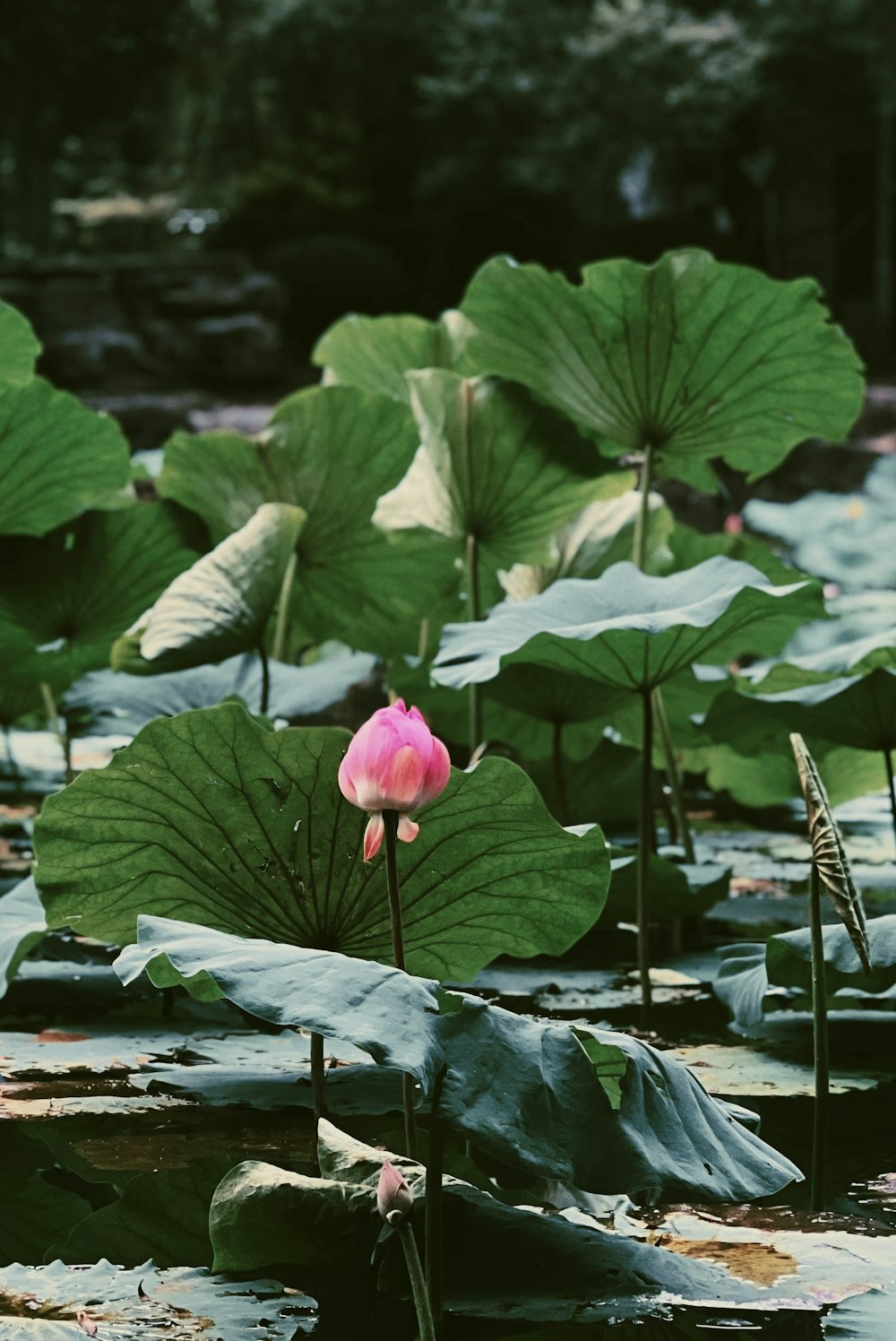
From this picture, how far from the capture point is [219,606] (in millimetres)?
1581

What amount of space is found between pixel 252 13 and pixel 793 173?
4508mm

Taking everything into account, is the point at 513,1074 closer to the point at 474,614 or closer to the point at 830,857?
the point at 830,857

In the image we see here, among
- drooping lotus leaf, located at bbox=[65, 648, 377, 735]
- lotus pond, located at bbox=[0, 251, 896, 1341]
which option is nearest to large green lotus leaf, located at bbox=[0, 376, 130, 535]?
lotus pond, located at bbox=[0, 251, 896, 1341]

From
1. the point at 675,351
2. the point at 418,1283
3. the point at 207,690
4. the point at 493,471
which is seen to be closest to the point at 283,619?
the point at 207,690

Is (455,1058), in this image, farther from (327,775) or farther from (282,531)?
(282,531)

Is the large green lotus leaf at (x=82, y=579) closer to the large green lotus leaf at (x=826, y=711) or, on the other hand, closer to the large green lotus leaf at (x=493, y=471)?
the large green lotus leaf at (x=493, y=471)

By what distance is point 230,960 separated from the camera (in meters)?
0.77

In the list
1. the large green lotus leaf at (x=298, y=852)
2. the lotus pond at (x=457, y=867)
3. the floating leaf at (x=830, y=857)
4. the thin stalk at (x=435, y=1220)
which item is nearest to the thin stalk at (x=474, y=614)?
the lotus pond at (x=457, y=867)

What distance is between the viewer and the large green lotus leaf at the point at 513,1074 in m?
0.74

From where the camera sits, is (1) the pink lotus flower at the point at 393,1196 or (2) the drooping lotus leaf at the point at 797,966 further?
(2) the drooping lotus leaf at the point at 797,966

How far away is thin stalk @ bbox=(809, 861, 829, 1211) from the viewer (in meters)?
0.96

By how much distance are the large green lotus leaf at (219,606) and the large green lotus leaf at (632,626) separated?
0.24m

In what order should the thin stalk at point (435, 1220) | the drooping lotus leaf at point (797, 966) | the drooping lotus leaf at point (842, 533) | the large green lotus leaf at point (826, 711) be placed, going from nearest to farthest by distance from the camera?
the thin stalk at point (435, 1220) < the drooping lotus leaf at point (797, 966) < the large green lotus leaf at point (826, 711) < the drooping lotus leaf at point (842, 533)

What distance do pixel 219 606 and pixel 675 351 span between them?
53 centimetres
